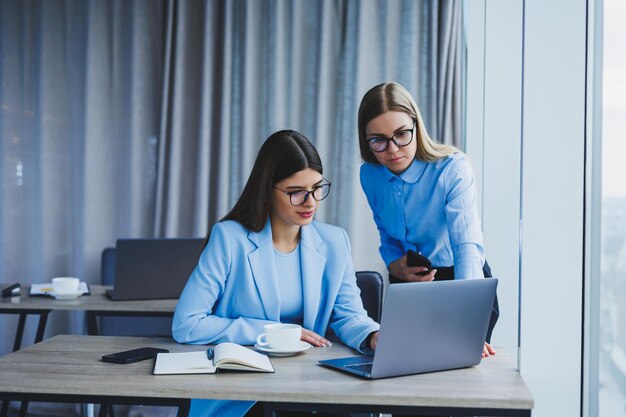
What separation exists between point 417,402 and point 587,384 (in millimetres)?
749

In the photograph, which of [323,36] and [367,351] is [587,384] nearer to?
[367,351]

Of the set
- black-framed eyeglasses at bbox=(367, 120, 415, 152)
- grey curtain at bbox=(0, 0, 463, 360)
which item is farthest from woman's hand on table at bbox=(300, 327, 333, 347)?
grey curtain at bbox=(0, 0, 463, 360)

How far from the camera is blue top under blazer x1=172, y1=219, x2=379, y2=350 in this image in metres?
1.82

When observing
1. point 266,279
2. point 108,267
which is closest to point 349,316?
point 266,279

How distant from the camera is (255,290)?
→ 1.92 meters

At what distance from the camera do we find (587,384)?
6.09 feet

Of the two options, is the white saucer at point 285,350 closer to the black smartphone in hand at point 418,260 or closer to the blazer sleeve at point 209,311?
the blazer sleeve at point 209,311

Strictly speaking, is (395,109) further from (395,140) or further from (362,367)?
(362,367)

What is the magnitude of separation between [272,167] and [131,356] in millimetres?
650

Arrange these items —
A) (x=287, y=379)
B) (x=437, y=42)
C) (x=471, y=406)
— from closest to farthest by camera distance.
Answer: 1. (x=471, y=406)
2. (x=287, y=379)
3. (x=437, y=42)

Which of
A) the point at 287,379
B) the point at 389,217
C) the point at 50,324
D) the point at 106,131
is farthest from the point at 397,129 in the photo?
the point at 50,324

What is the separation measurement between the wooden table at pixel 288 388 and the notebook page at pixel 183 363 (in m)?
0.02

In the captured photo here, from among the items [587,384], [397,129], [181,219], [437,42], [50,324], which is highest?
[437,42]

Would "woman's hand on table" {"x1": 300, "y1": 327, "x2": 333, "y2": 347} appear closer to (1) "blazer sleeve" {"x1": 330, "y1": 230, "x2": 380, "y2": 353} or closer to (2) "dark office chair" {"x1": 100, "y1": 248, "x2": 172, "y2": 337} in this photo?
(1) "blazer sleeve" {"x1": 330, "y1": 230, "x2": 380, "y2": 353}
